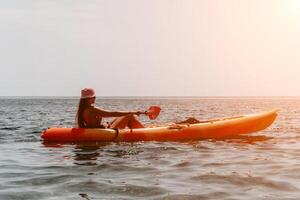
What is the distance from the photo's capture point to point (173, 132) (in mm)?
14281

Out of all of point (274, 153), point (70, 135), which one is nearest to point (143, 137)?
point (70, 135)

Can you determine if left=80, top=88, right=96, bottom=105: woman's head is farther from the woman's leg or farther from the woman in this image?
the woman's leg

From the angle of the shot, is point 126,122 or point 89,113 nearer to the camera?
point 89,113

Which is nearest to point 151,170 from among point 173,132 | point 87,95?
point 87,95

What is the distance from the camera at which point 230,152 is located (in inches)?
468

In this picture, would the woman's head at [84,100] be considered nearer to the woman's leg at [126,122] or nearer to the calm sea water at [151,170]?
the calm sea water at [151,170]

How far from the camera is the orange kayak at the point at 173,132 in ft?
44.3

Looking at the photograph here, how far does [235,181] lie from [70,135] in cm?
685

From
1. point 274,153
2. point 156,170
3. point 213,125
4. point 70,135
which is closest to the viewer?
point 156,170

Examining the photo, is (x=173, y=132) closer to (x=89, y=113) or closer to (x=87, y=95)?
(x=89, y=113)

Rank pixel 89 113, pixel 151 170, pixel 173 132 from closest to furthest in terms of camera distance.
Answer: pixel 151 170 → pixel 89 113 → pixel 173 132

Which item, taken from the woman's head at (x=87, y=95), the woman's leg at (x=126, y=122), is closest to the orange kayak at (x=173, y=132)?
the woman's leg at (x=126, y=122)

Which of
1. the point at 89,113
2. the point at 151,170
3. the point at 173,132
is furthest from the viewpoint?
the point at 173,132

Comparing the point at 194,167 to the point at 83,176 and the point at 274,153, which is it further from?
the point at 274,153
